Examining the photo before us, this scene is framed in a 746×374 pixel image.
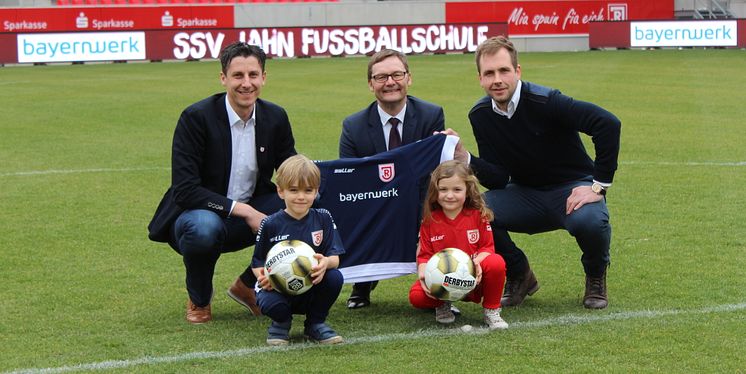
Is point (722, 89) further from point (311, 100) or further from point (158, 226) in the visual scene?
point (158, 226)

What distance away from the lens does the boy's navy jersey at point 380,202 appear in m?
6.41

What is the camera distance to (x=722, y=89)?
20.8 metres

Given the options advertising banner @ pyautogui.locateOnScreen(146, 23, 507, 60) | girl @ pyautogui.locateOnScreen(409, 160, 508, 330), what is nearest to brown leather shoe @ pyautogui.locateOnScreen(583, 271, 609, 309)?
girl @ pyautogui.locateOnScreen(409, 160, 508, 330)

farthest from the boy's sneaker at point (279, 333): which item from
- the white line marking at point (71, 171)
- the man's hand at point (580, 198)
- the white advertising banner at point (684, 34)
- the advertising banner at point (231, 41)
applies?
the white advertising banner at point (684, 34)

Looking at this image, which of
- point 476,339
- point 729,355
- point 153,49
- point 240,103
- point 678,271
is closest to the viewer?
point 729,355

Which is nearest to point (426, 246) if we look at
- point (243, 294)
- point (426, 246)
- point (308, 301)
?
point (426, 246)

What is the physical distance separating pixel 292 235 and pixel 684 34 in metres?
31.3

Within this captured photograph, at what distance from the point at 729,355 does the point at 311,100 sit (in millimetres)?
15210

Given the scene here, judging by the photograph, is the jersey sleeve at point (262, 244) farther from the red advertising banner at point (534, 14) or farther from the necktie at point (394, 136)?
the red advertising banner at point (534, 14)

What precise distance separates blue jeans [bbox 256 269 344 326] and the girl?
1.67ft

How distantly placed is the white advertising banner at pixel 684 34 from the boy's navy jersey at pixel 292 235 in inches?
1221

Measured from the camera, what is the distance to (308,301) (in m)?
5.86

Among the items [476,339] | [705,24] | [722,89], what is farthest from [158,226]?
[705,24]

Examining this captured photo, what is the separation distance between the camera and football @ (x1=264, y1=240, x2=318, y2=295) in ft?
18.4
